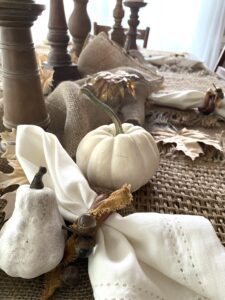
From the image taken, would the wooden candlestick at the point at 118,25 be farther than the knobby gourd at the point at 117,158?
Yes

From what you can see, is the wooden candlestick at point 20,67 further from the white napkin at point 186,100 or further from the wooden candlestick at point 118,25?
the wooden candlestick at point 118,25

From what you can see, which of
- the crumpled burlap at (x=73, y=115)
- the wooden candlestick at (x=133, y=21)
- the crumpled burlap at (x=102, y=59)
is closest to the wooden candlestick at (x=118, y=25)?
the wooden candlestick at (x=133, y=21)

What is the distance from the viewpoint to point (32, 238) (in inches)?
9.3

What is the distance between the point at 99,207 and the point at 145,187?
151mm

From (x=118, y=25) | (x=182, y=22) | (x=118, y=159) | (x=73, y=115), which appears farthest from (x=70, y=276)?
(x=182, y=22)

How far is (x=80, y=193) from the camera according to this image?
303mm

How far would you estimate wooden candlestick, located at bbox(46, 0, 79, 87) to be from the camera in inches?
24.0

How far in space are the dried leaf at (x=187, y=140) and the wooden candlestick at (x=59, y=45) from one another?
252 mm

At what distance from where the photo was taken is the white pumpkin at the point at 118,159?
364 millimetres

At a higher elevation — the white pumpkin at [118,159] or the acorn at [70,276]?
the white pumpkin at [118,159]

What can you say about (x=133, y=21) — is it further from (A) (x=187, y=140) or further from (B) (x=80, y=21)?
(A) (x=187, y=140)

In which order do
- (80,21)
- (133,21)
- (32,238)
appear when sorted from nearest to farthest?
(32,238), (80,21), (133,21)

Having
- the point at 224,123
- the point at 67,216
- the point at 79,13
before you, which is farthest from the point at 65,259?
the point at 79,13

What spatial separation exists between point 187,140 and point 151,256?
318 mm
